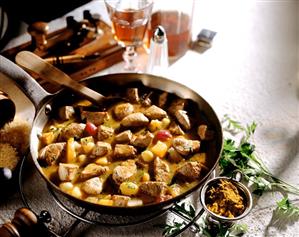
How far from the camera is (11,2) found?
2322 mm

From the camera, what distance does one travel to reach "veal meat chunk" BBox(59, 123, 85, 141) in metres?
1.66

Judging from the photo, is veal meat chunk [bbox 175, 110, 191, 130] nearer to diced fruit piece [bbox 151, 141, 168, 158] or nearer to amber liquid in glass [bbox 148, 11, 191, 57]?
diced fruit piece [bbox 151, 141, 168, 158]

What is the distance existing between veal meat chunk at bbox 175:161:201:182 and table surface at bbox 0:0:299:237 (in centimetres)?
15

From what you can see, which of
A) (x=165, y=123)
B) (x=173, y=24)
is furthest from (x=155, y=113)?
(x=173, y=24)

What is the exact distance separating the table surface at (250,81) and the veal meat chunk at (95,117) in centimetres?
29

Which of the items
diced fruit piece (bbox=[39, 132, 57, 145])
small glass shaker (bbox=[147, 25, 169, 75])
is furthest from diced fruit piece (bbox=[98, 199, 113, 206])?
small glass shaker (bbox=[147, 25, 169, 75])

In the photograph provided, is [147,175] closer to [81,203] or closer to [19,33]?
[81,203]

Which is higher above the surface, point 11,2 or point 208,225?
point 11,2

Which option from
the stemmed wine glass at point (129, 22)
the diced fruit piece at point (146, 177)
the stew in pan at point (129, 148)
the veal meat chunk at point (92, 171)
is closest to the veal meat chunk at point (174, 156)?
the stew in pan at point (129, 148)

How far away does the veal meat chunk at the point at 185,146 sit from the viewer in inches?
62.9

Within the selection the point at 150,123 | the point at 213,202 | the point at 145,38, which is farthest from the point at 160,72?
the point at 213,202

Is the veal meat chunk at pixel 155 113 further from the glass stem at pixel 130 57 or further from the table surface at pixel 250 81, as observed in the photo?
the glass stem at pixel 130 57

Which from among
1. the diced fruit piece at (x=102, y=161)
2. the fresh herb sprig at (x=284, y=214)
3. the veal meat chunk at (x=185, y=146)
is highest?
the veal meat chunk at (x=185, y=146)

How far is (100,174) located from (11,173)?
1.03 ft
